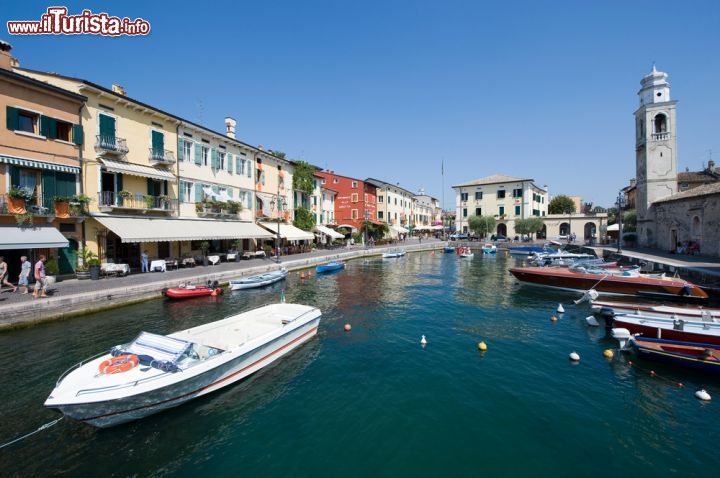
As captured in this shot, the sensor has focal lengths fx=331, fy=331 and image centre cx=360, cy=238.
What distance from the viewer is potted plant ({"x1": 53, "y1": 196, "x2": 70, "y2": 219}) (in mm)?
19094

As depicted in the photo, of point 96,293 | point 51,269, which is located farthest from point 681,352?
point 51,269

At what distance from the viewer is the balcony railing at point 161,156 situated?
24875 mm

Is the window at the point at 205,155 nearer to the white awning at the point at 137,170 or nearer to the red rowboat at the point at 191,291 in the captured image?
the white awning at the point at 137,170

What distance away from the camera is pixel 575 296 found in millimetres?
21719

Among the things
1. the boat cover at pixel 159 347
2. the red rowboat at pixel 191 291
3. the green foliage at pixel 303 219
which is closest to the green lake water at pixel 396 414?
the boat cover at pixel 159 347

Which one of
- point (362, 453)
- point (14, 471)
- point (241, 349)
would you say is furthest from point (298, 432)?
point (14, 471)

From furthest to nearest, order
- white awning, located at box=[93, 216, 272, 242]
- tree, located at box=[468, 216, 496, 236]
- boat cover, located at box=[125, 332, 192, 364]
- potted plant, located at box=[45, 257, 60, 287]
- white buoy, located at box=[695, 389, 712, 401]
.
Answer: tree, located at box=[468, 216, 496, 236] → white awning, located at box=[93, 216, 272, 242] → potted plant, located at box=[45, 257, 60, 287] → white buoy, located at box=[695, 389, 712, 401] → boat cover, located at box=[125, 332, 192, 364]

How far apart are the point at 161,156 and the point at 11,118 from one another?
334 inches

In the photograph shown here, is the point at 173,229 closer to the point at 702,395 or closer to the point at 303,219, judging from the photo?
the point at 303,219

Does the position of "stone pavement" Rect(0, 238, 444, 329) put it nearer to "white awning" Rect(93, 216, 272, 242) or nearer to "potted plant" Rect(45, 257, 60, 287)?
"potted plant" Rect(45, 257, 60, 287)

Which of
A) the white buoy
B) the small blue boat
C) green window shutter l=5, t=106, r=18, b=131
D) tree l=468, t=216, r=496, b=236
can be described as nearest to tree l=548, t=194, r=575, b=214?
tree l=468, t=216, r=496, b=236

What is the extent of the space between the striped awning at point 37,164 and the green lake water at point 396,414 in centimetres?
952

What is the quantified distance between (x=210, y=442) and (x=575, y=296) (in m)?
22.7

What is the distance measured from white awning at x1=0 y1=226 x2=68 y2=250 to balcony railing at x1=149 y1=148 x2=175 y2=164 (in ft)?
27.4
